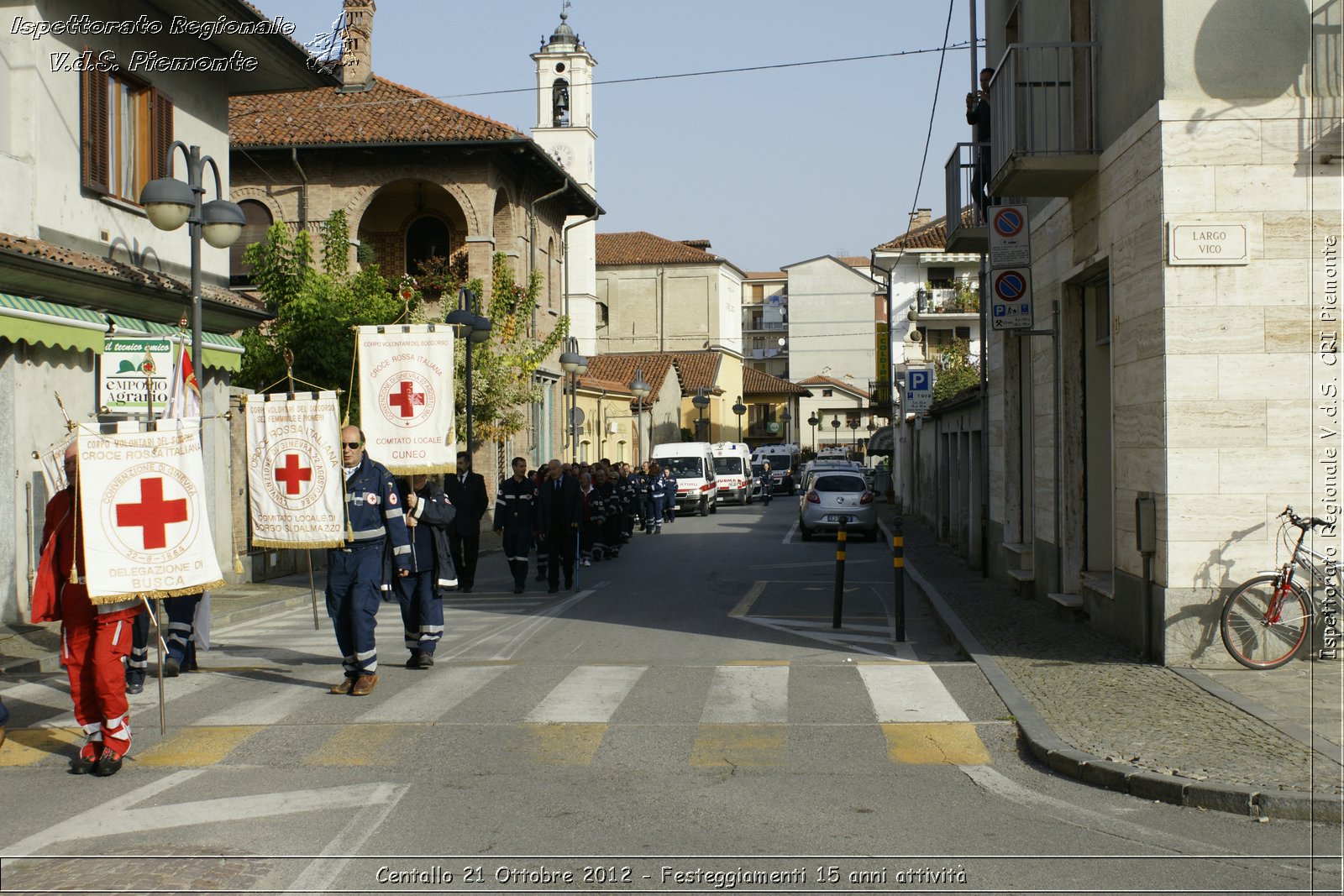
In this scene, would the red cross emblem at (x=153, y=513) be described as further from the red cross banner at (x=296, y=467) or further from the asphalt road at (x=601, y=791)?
the red cross banner at (x=296, y=467)

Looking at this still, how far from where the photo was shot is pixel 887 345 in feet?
189

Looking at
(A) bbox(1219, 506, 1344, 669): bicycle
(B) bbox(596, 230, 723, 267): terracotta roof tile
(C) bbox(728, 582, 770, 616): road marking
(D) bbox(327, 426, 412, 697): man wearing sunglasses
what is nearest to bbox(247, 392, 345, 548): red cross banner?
(D) bbox(327, 426, 412, 697): man wearing sunglasses

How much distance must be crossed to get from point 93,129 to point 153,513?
9.42 m

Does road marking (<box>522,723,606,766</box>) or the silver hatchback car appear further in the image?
the silver hatchback car

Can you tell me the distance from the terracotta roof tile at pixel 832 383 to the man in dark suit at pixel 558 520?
78.3 meters

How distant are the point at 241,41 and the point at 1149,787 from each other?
16.7m

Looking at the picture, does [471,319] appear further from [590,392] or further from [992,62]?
[590,392]

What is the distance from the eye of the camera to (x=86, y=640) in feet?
25.8

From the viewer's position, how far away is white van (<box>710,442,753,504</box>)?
48.5 metres

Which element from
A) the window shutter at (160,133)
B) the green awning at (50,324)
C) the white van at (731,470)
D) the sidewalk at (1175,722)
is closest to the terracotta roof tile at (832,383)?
the white van at (731,470)

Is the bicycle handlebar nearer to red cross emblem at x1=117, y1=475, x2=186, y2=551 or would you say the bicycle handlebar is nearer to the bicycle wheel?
the bicycle wheel

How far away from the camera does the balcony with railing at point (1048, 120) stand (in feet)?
41.2

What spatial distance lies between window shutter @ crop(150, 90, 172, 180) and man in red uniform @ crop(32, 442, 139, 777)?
1073cm

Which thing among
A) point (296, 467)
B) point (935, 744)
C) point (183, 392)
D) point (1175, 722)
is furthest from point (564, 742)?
point (183, 392)
